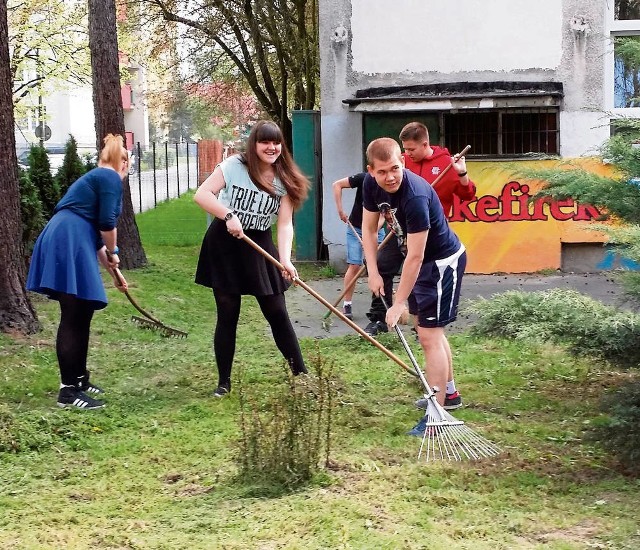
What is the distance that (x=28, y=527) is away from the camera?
408 cm

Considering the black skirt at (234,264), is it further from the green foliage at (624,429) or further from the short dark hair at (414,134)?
the green foliage at (624,429)

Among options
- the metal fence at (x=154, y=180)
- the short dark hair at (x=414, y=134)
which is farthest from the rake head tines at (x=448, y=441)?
the metal fence at (x=154, y=180)

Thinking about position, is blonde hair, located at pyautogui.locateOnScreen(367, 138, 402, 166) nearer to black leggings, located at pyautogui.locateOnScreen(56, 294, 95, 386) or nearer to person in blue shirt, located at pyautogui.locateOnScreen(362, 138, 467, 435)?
person in blue shirt, located at pyautogui.locateOnScreen(362, 138, 467, 435)

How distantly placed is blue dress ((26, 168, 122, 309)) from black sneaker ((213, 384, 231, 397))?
35.5 inches

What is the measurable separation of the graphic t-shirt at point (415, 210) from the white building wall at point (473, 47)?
6761mm

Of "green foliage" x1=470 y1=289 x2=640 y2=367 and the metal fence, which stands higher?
the metal fence

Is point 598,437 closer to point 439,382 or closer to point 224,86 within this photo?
point 439,382

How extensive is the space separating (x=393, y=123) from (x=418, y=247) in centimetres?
735

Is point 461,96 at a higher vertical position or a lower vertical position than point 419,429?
higher

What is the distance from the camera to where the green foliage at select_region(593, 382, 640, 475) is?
15.0 ft

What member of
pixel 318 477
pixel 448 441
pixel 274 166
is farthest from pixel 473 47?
pixel 318 477

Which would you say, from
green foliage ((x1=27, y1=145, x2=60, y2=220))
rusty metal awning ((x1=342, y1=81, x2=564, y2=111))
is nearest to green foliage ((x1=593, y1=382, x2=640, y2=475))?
rusty metal awning ((x1=342, y1=81, x2=564, y2=111))

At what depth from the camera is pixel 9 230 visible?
8.02 m

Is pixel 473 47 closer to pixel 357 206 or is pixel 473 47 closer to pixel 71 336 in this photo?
pixel 357 206
